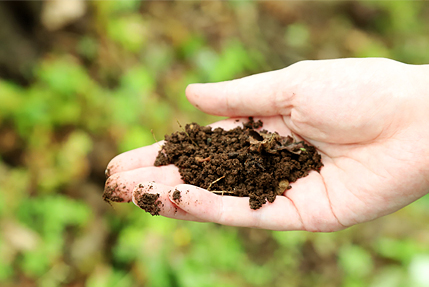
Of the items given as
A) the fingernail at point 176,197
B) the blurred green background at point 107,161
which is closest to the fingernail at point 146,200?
the fingernail at point 176,197

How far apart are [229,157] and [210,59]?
10.7 feet

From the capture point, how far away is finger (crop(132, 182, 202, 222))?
8.21 feet

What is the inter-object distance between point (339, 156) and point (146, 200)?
1.95 meters

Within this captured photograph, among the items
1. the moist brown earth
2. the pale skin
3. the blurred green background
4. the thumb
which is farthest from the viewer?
the blurred green background

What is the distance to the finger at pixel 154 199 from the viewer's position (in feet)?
8.21

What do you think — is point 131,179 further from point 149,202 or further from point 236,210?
point 236,210

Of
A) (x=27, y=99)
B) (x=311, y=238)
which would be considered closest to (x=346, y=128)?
(x=311, y=238)

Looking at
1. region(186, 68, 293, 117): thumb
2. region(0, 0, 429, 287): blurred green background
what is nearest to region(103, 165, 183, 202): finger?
region(186, 68, 293, 117): thumb

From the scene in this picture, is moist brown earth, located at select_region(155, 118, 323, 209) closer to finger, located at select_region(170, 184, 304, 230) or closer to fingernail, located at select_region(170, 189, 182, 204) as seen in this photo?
finger, located at select_region(170, 184, 304, 230)

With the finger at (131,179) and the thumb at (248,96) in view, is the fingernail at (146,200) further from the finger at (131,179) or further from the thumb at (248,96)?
the thumb at (248,96)

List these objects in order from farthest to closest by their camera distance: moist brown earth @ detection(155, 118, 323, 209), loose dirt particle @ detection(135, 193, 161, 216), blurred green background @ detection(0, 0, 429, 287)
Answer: blurred green background @ detection(0, 0, 429, 287) < moist brown earth @ detection(155, 118, 323, 209) < loose dirt particle @ detection(135, 193, 161, 216)

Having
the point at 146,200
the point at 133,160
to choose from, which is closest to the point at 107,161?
the point at 133,160

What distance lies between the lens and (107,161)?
4.66 metres

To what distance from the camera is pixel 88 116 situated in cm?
476
